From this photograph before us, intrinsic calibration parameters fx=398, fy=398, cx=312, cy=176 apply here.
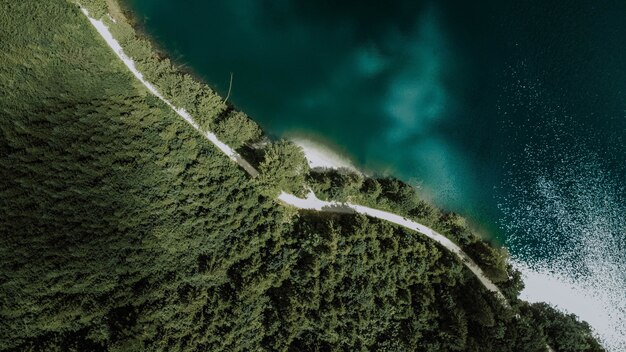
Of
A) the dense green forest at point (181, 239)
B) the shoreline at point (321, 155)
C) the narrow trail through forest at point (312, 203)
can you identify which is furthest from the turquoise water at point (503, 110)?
the dense green forest at point (181, 239)

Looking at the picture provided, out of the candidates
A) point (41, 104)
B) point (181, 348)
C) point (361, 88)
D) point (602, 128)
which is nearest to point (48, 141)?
point (41, 104)

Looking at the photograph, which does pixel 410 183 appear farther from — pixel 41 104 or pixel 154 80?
pixel 41 104

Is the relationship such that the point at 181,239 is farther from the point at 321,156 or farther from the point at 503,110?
the point at 503,110

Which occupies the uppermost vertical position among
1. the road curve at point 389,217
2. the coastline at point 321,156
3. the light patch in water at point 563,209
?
the light patch in water at point 563,209

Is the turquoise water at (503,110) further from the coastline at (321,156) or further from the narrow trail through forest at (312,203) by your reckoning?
Answer: the narrow trail through forest at (312,203)

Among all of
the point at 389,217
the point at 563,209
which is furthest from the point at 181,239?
the point at 563,209

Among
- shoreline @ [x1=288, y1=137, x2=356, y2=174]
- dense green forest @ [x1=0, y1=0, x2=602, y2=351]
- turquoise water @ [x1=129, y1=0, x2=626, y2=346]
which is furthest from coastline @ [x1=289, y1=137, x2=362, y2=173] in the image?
turquoise water @ [x1=129, y1=0, x2=626, y2=346]
